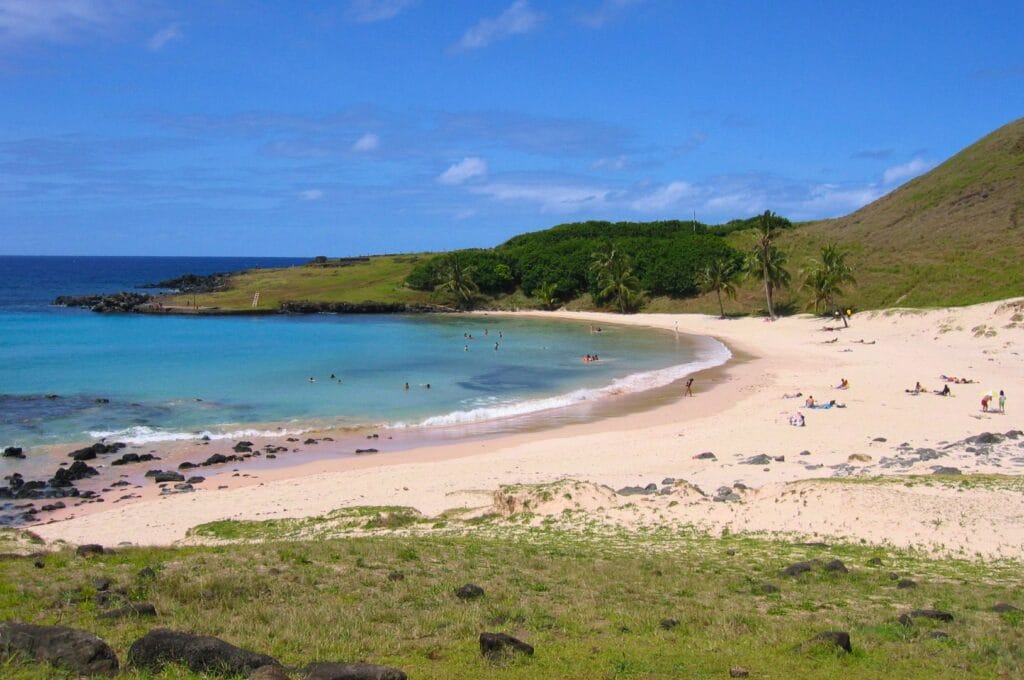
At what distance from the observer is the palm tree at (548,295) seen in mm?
109750

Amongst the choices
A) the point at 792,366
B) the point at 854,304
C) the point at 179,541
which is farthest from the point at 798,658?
the point at 854,304

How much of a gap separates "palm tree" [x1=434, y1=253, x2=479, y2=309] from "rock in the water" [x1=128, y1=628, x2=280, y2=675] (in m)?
104

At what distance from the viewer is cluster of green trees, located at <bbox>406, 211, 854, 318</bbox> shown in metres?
87.6

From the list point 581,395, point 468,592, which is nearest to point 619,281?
point 581,395

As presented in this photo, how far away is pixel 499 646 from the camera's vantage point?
9.39 m

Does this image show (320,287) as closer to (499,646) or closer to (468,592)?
(468,592)

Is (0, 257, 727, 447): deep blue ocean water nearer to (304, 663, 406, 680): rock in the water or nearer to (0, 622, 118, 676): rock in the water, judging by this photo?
(0, 622, 118, 676): rock in the water

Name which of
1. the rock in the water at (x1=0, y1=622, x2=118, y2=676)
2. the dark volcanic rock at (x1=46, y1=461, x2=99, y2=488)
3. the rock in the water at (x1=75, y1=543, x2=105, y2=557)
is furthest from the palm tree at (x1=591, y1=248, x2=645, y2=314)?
the rock in the water at (x1=0, y1=622, x2=118, y2=676)

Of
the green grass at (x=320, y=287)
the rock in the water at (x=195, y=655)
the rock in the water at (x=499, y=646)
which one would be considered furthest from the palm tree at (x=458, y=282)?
the rock in the water at (x=195, y=655)

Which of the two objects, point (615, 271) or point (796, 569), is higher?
point (615, 271)

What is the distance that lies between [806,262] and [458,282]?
1861 inches

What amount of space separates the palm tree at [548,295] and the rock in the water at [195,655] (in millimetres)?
101619

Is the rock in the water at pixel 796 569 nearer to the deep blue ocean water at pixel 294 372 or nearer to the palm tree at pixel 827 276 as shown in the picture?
the deep blue ocean water at pixel 294 372

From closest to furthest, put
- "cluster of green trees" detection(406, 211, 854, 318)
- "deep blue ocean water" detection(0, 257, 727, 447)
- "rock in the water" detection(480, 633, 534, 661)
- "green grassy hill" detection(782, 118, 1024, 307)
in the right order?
"rock in the water" detection(480, 633, 534, 661) < "deep blue ocean water" detection(0, 257, 727, 447) < "green grassy hill" detection(782, 118, 1024, 307) < "cluster of green trees" detection(406, 211, 854, 318)
